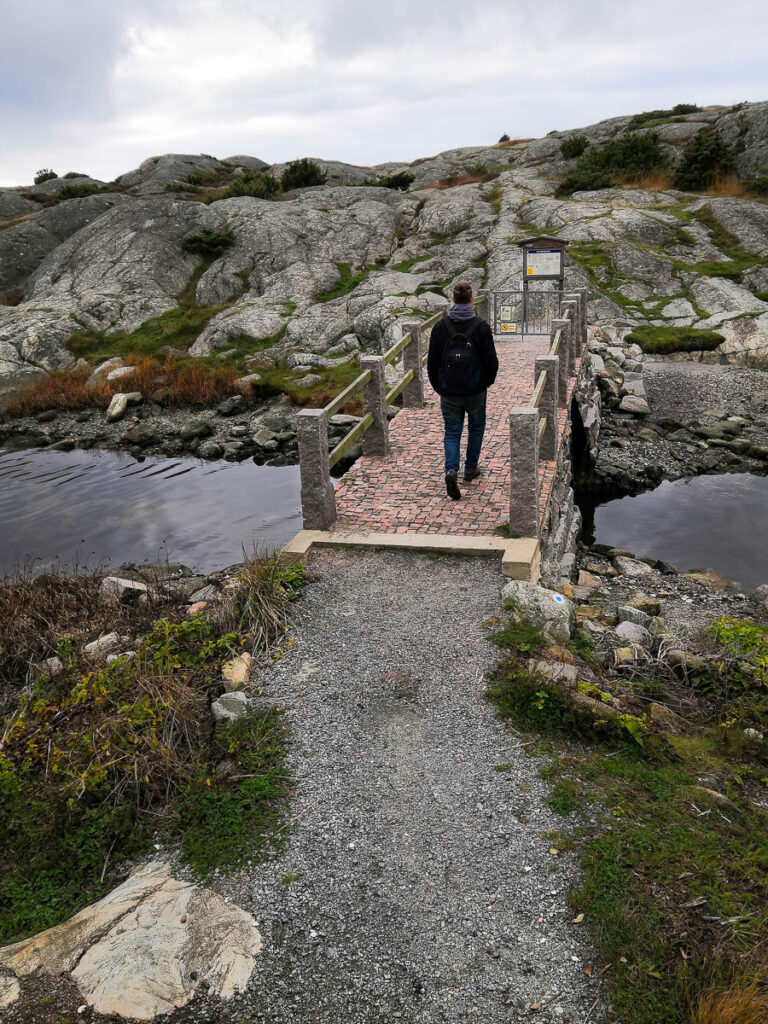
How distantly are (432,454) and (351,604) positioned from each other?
15.4 ft

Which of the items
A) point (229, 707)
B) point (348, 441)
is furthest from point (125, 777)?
→ point (348, 441)

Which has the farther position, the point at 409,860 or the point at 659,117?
the point at 659,117

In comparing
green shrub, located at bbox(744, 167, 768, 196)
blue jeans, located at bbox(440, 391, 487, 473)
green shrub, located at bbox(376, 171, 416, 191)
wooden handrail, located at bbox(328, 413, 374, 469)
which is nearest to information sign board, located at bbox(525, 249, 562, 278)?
wooden handrail, located at bbox(328, 413, 374, 469)

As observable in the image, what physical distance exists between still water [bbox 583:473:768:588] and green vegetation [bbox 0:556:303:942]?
10.5m

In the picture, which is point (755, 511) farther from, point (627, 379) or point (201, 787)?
point (201, 787)

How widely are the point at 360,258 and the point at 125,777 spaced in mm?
36061

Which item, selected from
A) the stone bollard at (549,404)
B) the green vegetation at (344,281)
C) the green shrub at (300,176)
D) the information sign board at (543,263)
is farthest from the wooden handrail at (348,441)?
the green shrub at (300,176)

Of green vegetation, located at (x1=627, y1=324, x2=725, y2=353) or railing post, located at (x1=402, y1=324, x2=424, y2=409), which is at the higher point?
railing post, located at (x1=402, y1=324, x2=424, y2=409)

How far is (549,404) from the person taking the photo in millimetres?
10562

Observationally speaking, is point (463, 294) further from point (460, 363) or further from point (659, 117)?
point (659, 117)

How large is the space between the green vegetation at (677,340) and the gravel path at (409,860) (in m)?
24.8

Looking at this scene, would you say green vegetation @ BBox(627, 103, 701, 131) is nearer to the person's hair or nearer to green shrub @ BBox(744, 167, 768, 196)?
green shrub @ BBox(744, 167, 768, 196)

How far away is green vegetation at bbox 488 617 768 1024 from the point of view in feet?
11.7

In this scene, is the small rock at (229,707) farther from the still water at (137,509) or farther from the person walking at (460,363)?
the still water at (137,509)
